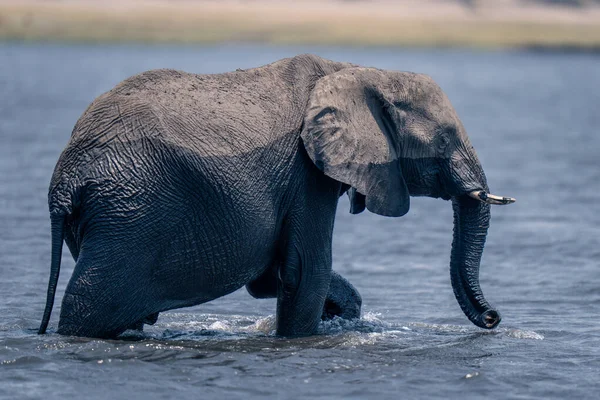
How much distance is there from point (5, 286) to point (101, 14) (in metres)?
119

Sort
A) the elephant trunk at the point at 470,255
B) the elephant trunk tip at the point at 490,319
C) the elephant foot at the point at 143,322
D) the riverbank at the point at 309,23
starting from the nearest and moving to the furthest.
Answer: the elephant foot at the point at 143,322 → the elephant trunk at the point at 470,255 → the elephant trunk tip at the point at 490,319 → the riverbank at the point at 309,23

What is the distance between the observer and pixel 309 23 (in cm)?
13188

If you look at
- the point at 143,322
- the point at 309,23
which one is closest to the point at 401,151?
the point at 143,322

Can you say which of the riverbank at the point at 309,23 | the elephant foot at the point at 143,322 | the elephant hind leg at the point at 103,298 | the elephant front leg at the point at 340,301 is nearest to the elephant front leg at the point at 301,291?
the elephant front leg at the point at 340,301

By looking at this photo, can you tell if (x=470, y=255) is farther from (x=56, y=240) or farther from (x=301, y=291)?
(x=56, y=240)

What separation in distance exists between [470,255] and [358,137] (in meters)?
1.50

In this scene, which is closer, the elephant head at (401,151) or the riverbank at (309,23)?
the elephant head at (401,151)

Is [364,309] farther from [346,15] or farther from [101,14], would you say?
[346,15]

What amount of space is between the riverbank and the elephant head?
11034cm

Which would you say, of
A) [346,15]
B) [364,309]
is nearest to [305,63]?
[364,309]

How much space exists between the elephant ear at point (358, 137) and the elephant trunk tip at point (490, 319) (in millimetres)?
1236

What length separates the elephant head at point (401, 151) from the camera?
32.7 feet

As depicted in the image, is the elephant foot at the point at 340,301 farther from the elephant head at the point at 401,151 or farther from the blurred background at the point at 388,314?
the elephant head at the point at 401,151

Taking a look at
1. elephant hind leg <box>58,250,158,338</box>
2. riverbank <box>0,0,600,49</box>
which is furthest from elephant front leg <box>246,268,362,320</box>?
riverbank <box>0,0,600,49</box>
